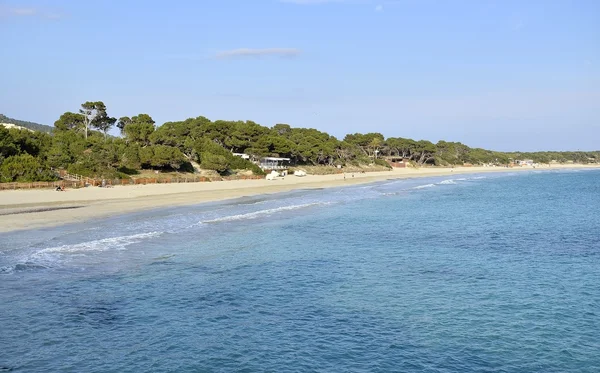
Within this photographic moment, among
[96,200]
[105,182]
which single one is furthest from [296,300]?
[105,182]

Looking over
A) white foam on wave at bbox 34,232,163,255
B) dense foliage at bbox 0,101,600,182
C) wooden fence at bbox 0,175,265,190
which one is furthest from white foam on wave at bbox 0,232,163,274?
dense foliage at bbox 0,101,600,182

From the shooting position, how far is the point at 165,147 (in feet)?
215

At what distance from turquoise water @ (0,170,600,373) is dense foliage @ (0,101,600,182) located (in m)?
27.3

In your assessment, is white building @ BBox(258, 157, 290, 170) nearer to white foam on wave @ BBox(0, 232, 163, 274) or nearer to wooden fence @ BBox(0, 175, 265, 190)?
wooden fence @ BBox(0, 175, 265, 190)

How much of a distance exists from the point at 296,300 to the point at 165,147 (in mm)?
54049

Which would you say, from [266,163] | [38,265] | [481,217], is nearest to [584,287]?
[38,265]

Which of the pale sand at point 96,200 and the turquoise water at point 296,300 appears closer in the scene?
the turquoise water at point 296,300

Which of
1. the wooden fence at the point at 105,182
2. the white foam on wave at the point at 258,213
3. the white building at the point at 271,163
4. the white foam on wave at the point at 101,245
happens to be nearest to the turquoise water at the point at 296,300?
the white foam on wave at the point at 101,245

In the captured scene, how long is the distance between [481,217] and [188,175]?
41746 mm

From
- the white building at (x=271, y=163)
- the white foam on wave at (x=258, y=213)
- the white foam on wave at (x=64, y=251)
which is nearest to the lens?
the white foam on wave at (x=64, y=251)

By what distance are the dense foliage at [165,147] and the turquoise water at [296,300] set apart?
27325 millimetres

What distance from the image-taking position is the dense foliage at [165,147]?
5316cm

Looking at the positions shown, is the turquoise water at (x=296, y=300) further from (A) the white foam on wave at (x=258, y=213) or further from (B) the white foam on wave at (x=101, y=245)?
(A) the white foam on wave at (x=258, y=213)

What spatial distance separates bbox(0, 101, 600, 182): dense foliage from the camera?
5316 cm
